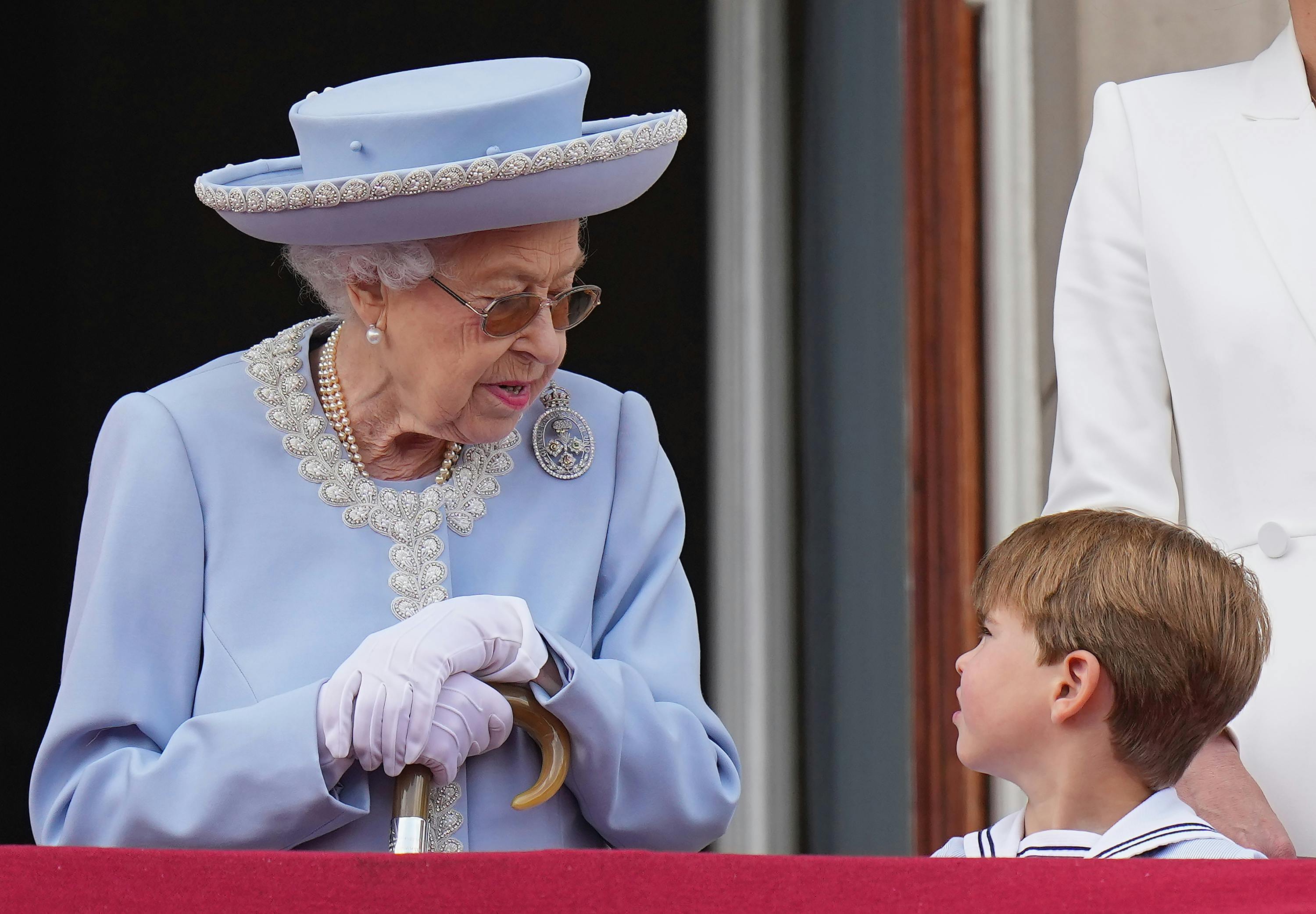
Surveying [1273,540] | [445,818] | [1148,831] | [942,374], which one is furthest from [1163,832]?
[942,374]

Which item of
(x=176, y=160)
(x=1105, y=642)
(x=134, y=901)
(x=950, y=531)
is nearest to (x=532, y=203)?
(x=1105, y=642)

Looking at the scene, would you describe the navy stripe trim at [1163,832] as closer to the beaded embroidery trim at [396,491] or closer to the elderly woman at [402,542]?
the elderly woman at [402,542]

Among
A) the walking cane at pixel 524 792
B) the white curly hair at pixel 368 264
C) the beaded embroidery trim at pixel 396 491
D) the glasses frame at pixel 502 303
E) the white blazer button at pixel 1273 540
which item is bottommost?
the walking cane at pixel 524 792

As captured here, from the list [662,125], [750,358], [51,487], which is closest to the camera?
[662,125]

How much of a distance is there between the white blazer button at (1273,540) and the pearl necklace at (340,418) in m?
0.88

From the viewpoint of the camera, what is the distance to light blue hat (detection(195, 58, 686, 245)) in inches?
71.6

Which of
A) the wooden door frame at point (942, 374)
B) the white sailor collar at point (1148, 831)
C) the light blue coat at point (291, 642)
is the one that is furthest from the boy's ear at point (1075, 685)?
the wooden door frame at point (942, 374)

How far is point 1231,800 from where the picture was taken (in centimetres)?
173

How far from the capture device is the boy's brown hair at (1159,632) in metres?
1.71

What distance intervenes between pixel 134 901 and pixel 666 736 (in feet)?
2.18

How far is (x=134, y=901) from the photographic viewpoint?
49.7 inches

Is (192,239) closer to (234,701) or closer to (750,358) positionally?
(750,358)

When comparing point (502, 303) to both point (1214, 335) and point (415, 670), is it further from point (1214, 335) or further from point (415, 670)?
point (1214, 335)

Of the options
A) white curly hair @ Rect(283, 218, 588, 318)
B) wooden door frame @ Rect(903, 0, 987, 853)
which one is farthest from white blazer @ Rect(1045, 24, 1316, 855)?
wooden door frame @ Rect(903, 0, 987, 853)
